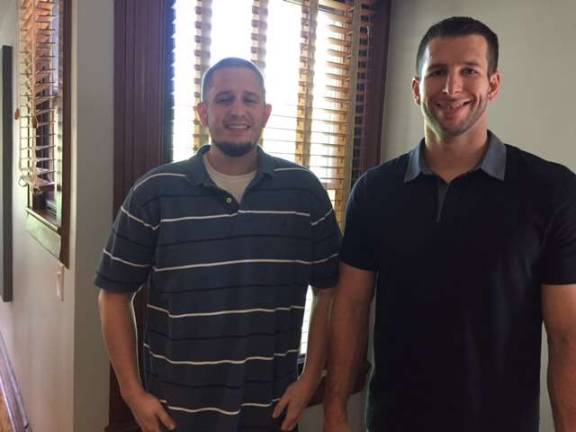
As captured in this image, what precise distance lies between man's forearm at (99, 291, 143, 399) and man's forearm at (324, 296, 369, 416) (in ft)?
1.58

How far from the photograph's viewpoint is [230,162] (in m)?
1.17

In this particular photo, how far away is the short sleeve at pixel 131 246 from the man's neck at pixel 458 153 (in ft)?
2.17

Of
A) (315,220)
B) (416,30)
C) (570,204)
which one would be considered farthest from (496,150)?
(416,30)

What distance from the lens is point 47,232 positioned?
1840 millimetres

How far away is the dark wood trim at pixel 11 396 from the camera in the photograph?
2438 millimetres

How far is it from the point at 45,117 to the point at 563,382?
210 cm

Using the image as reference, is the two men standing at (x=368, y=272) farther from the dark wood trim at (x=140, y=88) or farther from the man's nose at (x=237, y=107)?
the dark wood trim at (x=140, y=88)

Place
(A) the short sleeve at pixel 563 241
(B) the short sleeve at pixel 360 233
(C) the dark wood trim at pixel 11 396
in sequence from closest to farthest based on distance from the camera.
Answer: (A) the short sleeve at pixel 563 241 → (B) the short sleeve at pixel 360 233 → (C) the dark wood trim at pixel 11 396

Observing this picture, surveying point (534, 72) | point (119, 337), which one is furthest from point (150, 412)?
point (534, 72)

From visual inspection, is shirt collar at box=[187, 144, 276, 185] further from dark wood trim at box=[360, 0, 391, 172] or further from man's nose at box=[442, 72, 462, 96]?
dark wood trim at box=[360, 0, 391, 172]

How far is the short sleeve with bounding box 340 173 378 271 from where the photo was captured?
1.16 meters

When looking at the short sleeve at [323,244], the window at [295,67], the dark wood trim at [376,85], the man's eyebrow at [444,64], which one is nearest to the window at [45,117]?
the window at [295,67]

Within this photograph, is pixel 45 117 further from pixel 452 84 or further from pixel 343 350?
pixel 452 84

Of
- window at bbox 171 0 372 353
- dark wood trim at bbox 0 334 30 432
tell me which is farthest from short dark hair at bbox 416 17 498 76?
dark wood trim at bbox 0 334 30 432
